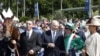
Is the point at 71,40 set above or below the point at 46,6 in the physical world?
above

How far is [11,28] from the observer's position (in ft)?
36.9

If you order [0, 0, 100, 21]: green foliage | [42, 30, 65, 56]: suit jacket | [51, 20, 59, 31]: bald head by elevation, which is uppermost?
[51, 20, 59, 31]: bald head

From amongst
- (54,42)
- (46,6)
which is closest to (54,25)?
(54,42)

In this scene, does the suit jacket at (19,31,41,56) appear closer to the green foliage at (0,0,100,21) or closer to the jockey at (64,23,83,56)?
the jockey at (64,23,83,56)

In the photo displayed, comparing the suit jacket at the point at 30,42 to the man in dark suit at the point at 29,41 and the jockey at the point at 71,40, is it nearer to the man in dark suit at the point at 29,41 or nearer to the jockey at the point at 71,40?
the man in dark suit at the point at 29,41

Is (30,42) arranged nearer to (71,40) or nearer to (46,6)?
(71,40)

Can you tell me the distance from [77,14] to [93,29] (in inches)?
3085

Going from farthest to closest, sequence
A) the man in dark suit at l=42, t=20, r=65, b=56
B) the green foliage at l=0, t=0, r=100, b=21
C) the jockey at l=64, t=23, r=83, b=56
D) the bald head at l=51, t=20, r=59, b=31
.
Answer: the green foliage at l=0, t=0, r=100, b=21, the man in dark suit at l=42, t=20, r=65, b=56, the bald head at l=51, t=20, r=59, b=31, the jockey at l=64, t=23, r=83, b=56

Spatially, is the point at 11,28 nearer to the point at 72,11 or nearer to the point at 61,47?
the point at 61,47

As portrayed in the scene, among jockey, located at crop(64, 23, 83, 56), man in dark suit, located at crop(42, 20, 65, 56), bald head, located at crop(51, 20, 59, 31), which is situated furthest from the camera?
man in dark suit, located at crop(42, 20, 65, 56)

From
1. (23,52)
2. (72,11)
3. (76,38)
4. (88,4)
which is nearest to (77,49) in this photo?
(76,38)

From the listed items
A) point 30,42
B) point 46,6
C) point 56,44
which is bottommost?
point 46,6

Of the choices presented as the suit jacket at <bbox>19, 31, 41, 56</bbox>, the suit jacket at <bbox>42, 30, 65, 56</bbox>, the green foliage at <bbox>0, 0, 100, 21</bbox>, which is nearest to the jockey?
the suit jacket at <bbox>42, 30, 65, 56</bbox>

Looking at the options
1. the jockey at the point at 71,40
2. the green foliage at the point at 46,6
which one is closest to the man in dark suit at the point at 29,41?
the jockey at the point at 71,40
